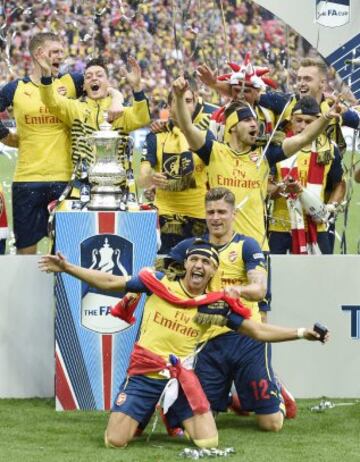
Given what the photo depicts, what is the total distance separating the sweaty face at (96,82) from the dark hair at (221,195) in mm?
1815

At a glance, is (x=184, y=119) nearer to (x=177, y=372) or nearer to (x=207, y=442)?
(x=177, y=372)

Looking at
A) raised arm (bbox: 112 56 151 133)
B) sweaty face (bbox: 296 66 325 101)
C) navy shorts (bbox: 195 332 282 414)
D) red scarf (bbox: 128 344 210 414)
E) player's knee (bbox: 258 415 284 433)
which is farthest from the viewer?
sweaty face (bbox: 296 66 325 101)

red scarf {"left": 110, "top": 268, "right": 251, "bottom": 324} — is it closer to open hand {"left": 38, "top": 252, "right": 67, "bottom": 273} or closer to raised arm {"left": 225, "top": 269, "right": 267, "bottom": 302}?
raised arm {"left": 225, "top": 269, "right": 267, "bottom": 302}

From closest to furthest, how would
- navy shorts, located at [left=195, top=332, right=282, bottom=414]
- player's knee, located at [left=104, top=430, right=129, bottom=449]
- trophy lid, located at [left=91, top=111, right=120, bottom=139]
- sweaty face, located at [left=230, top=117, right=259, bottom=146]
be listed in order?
player's knee, located at [left=104, top=430, right=129, bottom=449] < navy shorts, located at [left=195, top=332, right=282, bottom=414] < sweaty face, located at [left=230, top=117, right=259, bottom=146] < trophy lid, located at [left=91, top=111, right=120, bottom=139]

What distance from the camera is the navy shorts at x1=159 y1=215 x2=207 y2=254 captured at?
10133mm

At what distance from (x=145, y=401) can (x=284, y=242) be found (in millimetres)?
2792

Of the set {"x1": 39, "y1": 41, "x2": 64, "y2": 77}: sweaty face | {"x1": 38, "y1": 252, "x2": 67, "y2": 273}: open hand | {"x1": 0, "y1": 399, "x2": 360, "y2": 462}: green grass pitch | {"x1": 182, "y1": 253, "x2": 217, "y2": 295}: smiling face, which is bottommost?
{"x1": 0, "y1": 399, "x2": 360, "y2": 462}: green grass pitch

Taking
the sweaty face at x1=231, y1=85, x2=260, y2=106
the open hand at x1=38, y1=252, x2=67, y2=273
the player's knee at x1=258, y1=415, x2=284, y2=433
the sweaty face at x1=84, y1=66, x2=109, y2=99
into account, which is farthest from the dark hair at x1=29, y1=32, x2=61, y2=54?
the player's knee at x1=258, y1=415, x2=284, y2=433

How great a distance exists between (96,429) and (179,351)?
0.71m

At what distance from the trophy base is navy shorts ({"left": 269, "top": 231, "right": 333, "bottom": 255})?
172cm

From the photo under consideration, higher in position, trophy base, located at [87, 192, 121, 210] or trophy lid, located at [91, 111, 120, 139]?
trophy lid, located at [91, 111, 120, 139]

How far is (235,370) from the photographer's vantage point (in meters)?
8.57

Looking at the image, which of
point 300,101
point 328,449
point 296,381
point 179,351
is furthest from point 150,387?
point 300,101

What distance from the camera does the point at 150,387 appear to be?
8.06 meters
